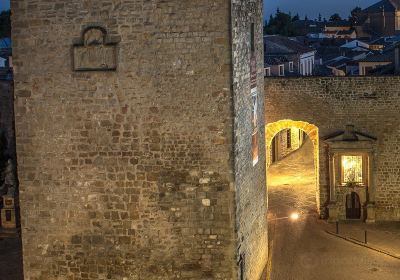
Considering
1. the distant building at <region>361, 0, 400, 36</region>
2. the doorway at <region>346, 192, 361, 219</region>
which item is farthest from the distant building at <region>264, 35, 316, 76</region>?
the distant building at <region>361, 0, 400, 36</region>

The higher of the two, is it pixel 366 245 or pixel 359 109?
pixel 359 109

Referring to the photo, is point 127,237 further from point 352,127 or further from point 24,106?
point 352,127

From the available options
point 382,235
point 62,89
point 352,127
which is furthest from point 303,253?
point 62,89

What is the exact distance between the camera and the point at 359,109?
78.4ft

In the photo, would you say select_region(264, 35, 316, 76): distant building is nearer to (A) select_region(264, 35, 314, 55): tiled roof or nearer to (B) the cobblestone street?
(A) select_region(264, 35, 314, 55): tiled roof

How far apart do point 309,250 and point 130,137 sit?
914 cm

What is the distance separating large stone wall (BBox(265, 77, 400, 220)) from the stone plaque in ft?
39.9

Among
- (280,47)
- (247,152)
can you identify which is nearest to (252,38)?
(247,152)

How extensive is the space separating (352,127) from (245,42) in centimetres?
1082

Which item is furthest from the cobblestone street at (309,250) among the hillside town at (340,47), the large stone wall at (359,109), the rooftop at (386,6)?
the rooftop at (386,6)

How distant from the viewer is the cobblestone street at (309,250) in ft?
59.9

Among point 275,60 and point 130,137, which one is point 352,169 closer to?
point 130,137

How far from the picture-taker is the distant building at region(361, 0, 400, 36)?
85.9m

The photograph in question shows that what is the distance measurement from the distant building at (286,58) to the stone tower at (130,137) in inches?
908
